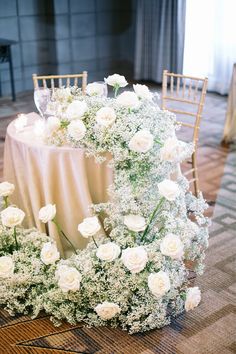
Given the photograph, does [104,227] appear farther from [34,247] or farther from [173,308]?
[173,308]

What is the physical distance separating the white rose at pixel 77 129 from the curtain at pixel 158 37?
15.7ft

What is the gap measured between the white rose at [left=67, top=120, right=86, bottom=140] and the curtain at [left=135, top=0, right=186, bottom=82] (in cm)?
477

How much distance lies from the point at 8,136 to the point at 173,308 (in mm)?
1259

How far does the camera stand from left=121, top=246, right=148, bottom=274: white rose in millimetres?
2195

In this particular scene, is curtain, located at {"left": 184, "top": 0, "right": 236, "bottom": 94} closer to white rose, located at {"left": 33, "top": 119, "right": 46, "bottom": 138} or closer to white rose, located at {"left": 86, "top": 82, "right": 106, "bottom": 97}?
white rose, located at {"left": 86, "top": 82, "right": 106, "bottom": 97}

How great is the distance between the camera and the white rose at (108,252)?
224cm

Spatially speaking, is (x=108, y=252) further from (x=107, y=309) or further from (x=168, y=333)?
(x=168, y=333)

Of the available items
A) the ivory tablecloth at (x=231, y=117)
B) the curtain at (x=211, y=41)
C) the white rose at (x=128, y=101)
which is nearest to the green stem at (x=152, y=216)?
the white rose at (x=128, y=101)

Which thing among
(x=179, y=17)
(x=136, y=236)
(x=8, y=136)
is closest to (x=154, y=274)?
(x=136, y=236)

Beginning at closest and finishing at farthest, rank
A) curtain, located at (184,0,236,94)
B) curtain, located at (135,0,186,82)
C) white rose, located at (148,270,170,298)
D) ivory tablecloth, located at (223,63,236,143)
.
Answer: white rose, located at (148,270,170,298)
ivory tablecloth, located at (223,63,236,143)
curtain, located at (184,0,236,94)
curtain, located at (135,0,186,82)

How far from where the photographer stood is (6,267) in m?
2.37

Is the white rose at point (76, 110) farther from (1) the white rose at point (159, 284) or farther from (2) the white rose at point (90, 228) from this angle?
(1) the white rose at point (159, 284)

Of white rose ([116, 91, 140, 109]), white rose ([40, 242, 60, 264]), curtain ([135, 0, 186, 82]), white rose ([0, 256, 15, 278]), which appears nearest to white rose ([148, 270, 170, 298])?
white rose ([40, 242, 60, 264])

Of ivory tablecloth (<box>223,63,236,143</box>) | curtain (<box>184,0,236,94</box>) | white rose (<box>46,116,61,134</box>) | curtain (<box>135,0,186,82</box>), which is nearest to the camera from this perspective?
white rose (<box>46,116,61,134</box>)
